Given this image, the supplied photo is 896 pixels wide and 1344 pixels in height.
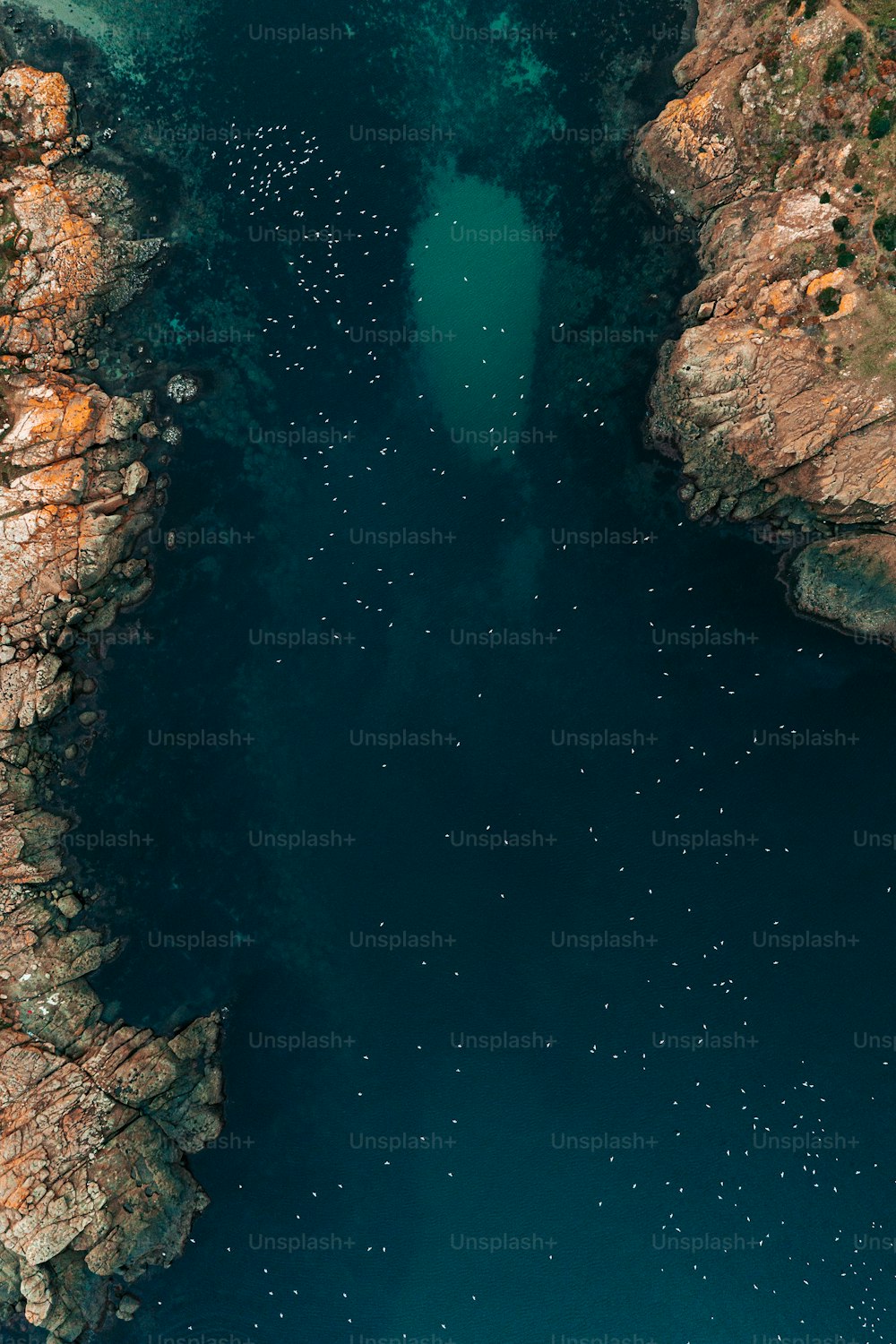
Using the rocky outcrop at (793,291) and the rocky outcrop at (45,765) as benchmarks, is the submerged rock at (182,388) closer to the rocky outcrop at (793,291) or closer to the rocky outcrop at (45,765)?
the rocky outcrop at (45,765)

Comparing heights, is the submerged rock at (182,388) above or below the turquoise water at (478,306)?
below

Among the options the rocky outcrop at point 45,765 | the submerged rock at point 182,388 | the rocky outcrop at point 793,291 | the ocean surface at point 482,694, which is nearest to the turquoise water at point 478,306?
the ocean surface at point 482,694

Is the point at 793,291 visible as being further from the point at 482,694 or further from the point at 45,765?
the point at 45,765

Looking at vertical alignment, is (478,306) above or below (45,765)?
above

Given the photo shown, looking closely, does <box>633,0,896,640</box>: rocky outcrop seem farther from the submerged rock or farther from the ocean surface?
the submerged rock

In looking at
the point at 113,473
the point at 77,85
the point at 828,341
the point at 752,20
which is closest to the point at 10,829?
the point at 113,473

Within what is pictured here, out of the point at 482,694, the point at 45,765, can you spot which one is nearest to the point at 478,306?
the point at 482,694

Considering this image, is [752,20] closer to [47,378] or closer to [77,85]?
[77,85]
